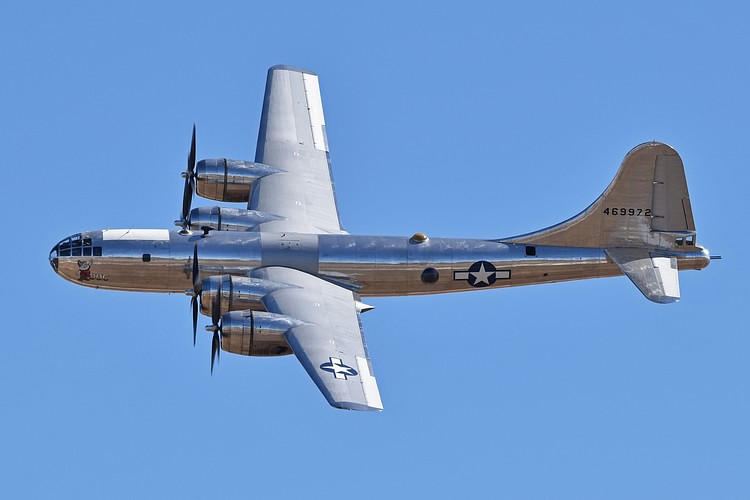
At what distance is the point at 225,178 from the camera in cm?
7956

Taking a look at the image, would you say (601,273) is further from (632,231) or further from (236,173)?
(236,173)

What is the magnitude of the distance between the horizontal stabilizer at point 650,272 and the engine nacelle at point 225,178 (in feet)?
48.1

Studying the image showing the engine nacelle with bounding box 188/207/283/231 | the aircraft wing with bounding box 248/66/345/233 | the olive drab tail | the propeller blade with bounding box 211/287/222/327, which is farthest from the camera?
the aircraft wing with bounding box 248/66/345/233

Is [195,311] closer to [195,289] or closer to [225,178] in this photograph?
[195,289]

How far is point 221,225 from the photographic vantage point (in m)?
77.1

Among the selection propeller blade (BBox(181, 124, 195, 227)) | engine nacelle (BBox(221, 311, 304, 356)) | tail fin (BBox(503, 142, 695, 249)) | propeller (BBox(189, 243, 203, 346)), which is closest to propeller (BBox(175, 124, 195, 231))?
propeller blade (BBox(181, 124, 195, 227))

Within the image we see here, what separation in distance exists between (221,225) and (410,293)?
7768 mm

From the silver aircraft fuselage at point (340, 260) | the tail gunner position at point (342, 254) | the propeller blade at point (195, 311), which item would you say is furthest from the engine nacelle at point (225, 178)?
the propeller blade at point (195, 311)

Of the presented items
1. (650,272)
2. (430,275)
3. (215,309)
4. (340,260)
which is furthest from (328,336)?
(650,272)

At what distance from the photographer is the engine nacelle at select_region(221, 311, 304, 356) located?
7038 centimetres

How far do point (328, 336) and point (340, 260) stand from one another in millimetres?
5150

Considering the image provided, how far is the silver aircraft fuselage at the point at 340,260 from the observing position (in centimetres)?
7494

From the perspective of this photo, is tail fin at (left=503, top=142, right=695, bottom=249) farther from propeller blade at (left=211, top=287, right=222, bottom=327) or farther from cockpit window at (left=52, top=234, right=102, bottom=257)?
cockpit window at (left=52, top=234, right=102, bottom=257)

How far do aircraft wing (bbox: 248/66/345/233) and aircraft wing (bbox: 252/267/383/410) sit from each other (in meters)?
3.55
